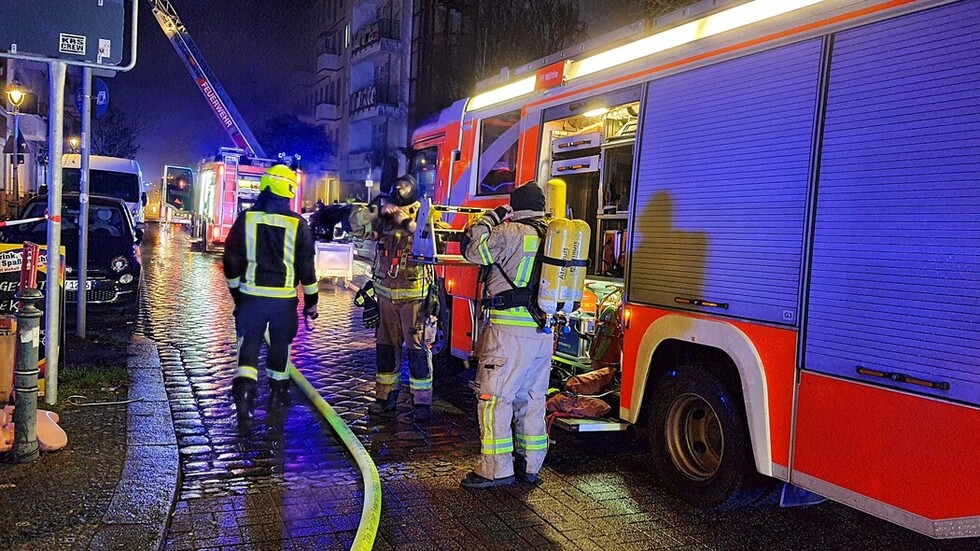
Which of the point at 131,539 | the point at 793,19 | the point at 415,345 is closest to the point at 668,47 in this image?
the point at 793,19

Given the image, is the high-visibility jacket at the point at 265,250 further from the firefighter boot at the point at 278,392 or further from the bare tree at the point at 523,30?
the bare tree at the point at 523,30

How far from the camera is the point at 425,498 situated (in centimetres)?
464

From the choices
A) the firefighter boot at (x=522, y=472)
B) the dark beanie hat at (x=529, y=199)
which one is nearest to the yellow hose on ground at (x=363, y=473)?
the firefighter boot at (x=522, y=472)

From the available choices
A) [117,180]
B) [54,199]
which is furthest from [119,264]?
[117,180]

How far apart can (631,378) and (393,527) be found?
1.90 meters

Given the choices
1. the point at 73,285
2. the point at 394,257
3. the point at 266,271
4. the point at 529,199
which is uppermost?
the point at 529,199

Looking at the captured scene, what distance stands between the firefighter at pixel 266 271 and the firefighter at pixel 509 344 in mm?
1496

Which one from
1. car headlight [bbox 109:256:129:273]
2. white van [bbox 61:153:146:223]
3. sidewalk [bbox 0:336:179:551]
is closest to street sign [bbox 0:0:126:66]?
sidewalk [bbox 0:336:179:551]

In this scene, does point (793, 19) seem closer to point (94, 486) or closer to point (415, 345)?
point (415, 345)

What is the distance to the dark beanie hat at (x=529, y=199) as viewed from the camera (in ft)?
16.2

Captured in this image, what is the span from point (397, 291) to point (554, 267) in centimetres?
201

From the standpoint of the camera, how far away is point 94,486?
4.31 metres

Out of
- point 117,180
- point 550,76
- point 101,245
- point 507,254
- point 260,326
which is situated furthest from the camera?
point 117,180

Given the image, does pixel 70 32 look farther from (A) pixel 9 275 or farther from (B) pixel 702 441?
(B) pixel 702 441
